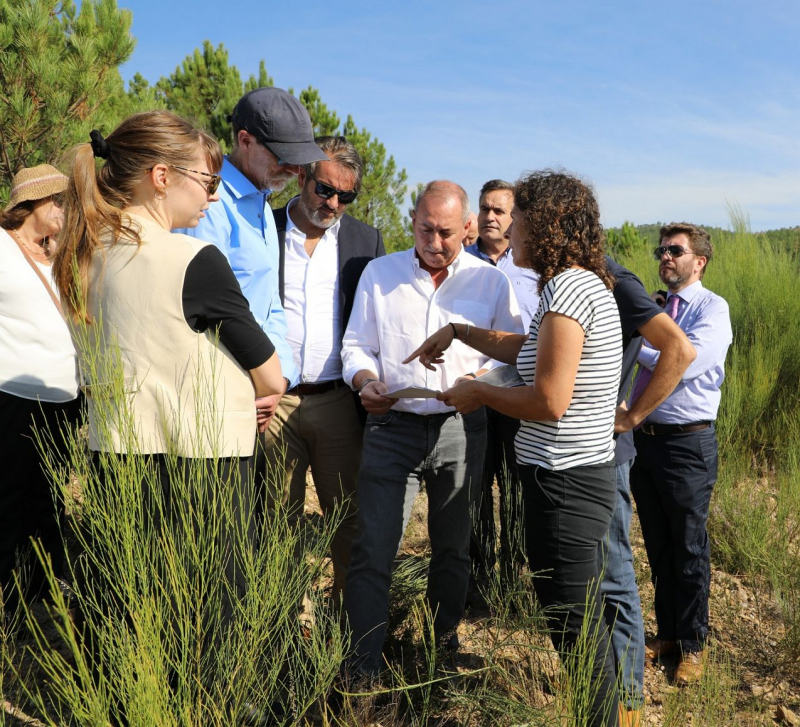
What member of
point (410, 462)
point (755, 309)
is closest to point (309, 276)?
point (410, 462)

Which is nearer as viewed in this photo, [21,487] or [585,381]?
[585,381]

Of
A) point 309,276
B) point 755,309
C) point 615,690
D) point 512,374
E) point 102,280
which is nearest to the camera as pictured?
point 102,280

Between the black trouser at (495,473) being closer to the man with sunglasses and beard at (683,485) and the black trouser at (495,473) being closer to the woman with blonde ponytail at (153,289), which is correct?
the man with sunglasses and beard at (683,485)

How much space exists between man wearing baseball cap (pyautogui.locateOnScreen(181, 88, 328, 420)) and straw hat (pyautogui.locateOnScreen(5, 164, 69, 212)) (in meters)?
0.90

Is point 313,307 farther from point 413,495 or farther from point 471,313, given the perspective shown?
point 413,495

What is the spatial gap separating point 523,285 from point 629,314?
1.32m

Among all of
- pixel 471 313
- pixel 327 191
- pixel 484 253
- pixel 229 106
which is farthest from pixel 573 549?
pixel 229 106

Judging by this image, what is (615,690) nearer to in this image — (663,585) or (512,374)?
(512,374)

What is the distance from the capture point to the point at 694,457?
138 inches

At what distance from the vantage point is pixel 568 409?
2373 millimetres

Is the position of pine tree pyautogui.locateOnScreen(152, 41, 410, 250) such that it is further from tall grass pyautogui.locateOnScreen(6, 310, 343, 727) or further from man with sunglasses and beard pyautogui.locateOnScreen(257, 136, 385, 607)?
tall grass pyautogui.locateOnScreen(6, 310, 343, 727)

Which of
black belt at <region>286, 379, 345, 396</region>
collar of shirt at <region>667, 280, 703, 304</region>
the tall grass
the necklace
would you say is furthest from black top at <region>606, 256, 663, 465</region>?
the necklace

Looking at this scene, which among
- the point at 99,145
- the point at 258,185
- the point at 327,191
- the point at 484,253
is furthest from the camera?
the point at 484,253

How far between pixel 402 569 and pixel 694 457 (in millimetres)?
1548
